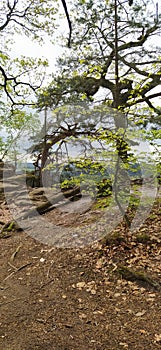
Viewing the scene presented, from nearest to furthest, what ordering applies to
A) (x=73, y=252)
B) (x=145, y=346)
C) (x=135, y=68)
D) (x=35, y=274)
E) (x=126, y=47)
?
1. (x=145, y=346)
2. (x=35, y=274)
3. (x=73, y=252)
4. (x=135, y=68)
5. (x=126, y=47)

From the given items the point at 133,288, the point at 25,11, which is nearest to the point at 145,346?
the point at 133,288

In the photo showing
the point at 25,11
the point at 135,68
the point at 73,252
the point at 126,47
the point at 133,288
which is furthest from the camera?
the point at 25,11

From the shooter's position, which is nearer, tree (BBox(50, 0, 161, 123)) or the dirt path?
the dirt path

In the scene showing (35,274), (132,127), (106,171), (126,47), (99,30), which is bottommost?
(35,274)

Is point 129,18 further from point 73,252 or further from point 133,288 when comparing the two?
point 133,288

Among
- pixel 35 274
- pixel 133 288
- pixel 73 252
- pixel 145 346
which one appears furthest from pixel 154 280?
pixel 35 274

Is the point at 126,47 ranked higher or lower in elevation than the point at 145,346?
higher

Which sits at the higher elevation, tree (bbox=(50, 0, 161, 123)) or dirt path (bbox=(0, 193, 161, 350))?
tree (bbox=(50, 0, 161, 123))

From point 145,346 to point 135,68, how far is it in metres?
5.81

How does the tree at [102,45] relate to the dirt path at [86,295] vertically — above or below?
above

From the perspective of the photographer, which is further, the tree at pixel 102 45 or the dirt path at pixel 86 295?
the tree at pixel 102 45

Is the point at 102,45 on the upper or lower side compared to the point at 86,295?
upper

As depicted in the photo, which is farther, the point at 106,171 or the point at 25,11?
the point at 25,11

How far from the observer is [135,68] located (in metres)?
6.57
